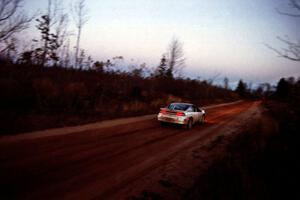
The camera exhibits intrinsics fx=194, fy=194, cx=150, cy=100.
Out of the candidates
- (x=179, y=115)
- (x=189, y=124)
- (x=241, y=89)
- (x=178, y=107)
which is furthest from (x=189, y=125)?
(x=241, y=89)

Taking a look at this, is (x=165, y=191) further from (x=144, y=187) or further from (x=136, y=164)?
(x=136, y=164)

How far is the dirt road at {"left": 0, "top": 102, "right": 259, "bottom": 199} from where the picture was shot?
12.6ft

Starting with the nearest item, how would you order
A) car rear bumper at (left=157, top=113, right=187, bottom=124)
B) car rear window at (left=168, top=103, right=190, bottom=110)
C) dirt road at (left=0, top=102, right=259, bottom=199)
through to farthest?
dirt road at (left=0, top=102, right=259, bottom=199)
car rear bumper at (left=157, top=113, right=187, bottom=124)
car rear window at (left=168, top=103, right=190, bottom=110)

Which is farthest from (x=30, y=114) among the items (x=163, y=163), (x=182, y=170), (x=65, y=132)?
(x=182, y=170)

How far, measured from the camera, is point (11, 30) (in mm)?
7965

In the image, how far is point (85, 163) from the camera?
207 inches

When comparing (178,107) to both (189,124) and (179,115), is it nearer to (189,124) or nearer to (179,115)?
(179,115)

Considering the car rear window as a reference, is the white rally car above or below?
below

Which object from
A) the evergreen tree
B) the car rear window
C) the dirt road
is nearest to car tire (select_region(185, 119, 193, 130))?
the car rear window

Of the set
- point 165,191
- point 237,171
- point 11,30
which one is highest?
point 11,30

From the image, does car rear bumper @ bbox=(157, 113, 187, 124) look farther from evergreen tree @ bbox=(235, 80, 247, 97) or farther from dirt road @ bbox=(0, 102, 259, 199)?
evergreen tree @ bbox=(235, 80, 247, 97)

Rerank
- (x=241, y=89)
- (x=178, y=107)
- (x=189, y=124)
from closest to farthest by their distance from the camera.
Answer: (x=189, y=124) < (x=178, y=107) < (x=241, y=89)

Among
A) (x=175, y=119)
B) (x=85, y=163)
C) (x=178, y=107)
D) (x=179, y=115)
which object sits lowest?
(x=85, y=163)

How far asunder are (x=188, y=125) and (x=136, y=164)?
699cm
